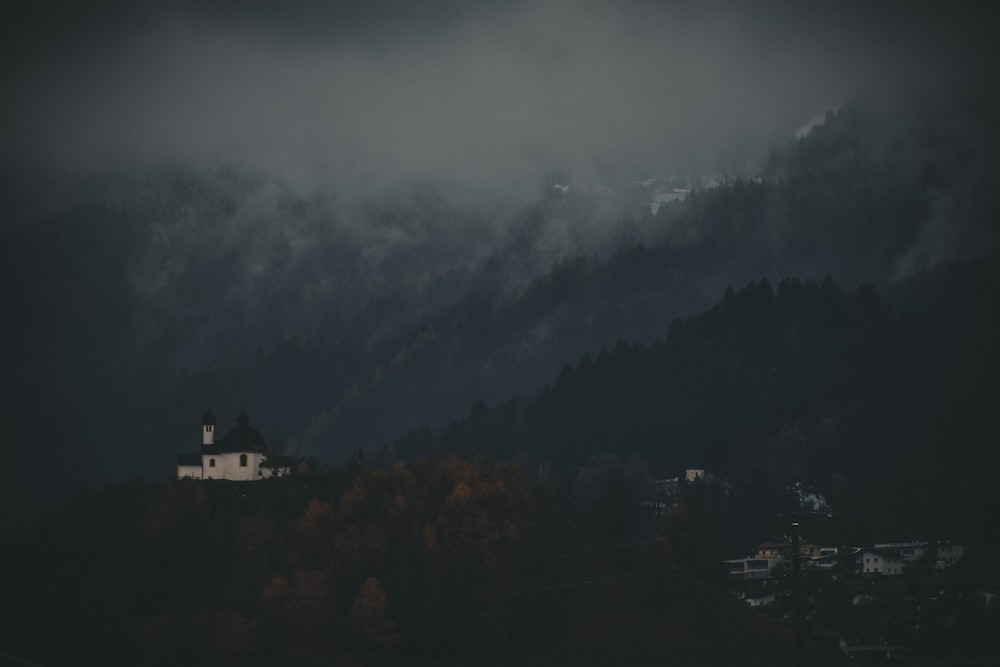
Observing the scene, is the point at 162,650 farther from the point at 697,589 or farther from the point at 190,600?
the point at 697,589

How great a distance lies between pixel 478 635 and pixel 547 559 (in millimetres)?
20607

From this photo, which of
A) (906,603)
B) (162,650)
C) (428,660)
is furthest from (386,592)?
(906,603)

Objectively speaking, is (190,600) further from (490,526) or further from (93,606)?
(490,526)

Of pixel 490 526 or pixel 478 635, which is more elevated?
pixel 490 526

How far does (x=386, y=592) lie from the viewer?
18750cm

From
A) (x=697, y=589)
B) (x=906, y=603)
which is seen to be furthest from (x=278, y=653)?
(x=906, y=603)

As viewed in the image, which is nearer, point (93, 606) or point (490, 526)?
point (93, 606)

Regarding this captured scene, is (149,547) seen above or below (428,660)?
above

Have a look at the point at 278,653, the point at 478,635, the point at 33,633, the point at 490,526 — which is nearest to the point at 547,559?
the point at 490,526

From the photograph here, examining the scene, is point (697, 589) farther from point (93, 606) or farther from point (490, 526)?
point (93, 606)

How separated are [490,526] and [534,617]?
712 inches

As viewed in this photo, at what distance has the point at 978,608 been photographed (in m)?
179

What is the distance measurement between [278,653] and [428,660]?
17.2 metres

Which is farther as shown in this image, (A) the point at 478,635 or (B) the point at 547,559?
(B) the point at 547,559
